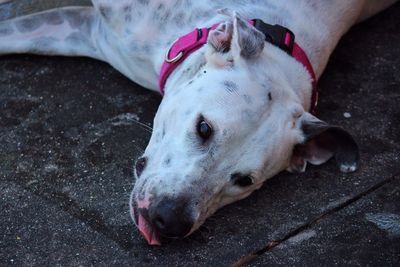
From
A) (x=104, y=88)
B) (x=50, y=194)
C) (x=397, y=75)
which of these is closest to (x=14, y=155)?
(x=50, y=194)

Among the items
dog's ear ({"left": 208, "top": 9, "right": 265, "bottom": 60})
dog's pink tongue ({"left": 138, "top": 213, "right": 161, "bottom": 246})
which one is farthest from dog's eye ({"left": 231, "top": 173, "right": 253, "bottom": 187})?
dog's ear ({"left": 208, "top": 9, "right": 265, "bottom": 60})

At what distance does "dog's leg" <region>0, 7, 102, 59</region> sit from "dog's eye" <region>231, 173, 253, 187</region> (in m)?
1.35

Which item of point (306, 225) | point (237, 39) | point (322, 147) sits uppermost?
point (237, 39)

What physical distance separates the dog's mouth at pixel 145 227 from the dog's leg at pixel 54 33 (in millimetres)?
1379

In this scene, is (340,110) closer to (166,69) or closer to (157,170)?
(166,69)

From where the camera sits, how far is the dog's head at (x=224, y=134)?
282 centimetres

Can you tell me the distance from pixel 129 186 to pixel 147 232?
0.43 meters

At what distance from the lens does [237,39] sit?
3.05 meters

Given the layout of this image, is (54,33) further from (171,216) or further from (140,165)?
(171,216)

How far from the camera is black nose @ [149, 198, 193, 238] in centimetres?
273

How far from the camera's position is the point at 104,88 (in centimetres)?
388

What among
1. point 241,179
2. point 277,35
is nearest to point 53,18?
point 277,35

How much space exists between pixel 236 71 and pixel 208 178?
0.48 metres

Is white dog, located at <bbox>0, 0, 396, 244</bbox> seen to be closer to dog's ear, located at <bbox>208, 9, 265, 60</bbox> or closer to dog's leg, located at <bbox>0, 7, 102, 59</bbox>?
dog's ear, located at <bbox>208, 9, 265, 60</bbox>
